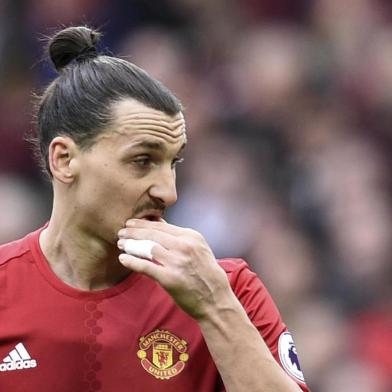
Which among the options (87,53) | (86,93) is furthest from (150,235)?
(87,53)

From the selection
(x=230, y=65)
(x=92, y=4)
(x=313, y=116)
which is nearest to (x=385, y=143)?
(x=313, y=116)

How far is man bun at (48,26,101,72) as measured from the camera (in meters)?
3.89

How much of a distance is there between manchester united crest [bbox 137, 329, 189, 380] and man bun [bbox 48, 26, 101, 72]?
944 mm

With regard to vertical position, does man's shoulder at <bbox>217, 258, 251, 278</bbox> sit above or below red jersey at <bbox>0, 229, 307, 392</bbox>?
above

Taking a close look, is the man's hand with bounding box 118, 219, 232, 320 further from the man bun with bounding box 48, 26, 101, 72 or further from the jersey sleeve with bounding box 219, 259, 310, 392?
the man bun with bounding box 48, 26, 101, 72

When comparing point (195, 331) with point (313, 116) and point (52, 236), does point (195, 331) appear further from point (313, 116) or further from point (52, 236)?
point (313, 116)

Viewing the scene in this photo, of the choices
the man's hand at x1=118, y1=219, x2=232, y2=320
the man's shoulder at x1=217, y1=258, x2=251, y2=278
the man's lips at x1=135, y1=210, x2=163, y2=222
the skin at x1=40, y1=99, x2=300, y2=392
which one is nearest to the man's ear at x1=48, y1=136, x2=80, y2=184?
the skin at x1=40, y1=99, x2=300, y2=392

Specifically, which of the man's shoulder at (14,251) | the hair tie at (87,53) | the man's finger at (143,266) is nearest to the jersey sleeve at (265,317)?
the man's finger at (143,266)

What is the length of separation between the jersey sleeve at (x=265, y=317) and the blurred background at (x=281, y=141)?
10.5ft

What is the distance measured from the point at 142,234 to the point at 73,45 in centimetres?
77

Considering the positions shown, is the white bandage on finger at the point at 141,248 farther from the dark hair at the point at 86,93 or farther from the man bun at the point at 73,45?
the man bun at the point at 73,45

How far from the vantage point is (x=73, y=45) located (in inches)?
154

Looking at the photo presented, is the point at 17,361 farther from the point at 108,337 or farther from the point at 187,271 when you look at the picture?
the point at 187,271

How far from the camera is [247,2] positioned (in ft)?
27.8
